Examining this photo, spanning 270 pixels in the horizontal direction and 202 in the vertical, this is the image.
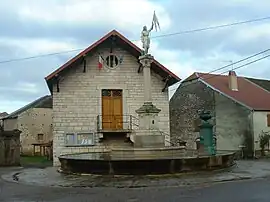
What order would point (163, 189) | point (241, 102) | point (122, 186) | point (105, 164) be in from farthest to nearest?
point (241, 102) → point (105, 164) → point (122, 186) → point (163, 189)

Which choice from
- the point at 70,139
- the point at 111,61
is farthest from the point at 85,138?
the point at 111,61

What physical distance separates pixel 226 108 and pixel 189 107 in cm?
472

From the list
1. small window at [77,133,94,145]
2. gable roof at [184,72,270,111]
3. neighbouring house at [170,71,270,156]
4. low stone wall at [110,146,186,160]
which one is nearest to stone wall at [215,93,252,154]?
neighbouring house at [170,71,270,156]

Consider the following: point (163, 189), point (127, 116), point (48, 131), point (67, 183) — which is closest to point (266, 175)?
point (163, 189)

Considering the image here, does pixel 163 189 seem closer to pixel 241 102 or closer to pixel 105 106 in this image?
pixel 105 106

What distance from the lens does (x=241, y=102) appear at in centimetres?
3431

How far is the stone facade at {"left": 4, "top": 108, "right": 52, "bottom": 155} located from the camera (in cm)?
5109

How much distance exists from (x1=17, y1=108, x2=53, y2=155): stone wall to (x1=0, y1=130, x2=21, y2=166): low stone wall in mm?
22758

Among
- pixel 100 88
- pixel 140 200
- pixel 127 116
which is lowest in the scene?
pixel 140 200

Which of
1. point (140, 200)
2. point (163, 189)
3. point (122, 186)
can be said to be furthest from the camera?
point (122, 186)

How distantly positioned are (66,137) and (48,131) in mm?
25988

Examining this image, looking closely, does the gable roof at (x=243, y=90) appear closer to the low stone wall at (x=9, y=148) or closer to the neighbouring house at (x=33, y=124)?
the low stone wall at (x=9, y=148)

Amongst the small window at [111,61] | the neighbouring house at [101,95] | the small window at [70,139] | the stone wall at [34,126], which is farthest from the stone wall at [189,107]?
the stone wall at [34,126]

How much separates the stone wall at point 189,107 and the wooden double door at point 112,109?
36.7 feet
